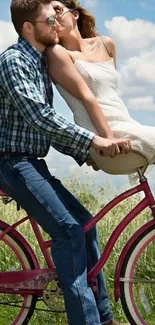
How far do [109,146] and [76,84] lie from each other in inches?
16.3

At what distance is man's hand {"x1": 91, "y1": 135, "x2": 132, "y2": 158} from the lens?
3982 mm

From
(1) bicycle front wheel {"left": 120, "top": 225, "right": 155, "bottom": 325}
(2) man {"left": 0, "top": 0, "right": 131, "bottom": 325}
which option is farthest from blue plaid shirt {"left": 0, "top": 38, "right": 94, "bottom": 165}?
(1) bicycle front wheel {"left": 120, "top": 225, "right": 155, "bottom": 325}

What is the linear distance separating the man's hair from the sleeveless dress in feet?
1.17

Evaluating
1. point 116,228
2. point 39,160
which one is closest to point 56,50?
point 39,160

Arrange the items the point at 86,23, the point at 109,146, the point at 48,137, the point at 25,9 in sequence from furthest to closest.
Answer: the point at 86,23
the point at 48,137
the point at 25,9
the point at 109,146

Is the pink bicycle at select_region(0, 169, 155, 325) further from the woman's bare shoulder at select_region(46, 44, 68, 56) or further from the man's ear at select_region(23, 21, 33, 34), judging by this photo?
the man's ear at select_region(23, 21, 33, 34)

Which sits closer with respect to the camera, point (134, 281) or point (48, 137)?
point (48, 137)

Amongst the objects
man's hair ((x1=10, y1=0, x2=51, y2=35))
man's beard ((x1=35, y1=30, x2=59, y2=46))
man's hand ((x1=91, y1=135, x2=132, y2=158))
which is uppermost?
man's hair ((x1=10, y1=0, x2=51, y2=35))

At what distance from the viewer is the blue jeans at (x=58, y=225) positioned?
13.5ft

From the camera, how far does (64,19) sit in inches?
170

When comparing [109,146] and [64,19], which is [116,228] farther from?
[64,19]

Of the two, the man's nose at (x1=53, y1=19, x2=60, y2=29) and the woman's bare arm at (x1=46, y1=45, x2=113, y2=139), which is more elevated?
the man's nose at (x1=53, y1=19, x2=60, y2=29)

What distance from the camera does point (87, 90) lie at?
13.5 feet

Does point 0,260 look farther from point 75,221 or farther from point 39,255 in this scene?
point 75,221
